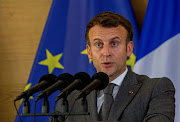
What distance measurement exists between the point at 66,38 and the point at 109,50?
4.17 ft

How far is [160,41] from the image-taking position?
3.10m

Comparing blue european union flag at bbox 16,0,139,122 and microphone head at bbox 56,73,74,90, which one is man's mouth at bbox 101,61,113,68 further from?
blue european union flag at bbox 16,0,139,122

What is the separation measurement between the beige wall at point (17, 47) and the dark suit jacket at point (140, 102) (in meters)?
1.55

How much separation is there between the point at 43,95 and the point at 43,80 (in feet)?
0.57

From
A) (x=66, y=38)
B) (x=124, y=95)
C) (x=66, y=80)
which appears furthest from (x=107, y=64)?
(x=66, y=38)

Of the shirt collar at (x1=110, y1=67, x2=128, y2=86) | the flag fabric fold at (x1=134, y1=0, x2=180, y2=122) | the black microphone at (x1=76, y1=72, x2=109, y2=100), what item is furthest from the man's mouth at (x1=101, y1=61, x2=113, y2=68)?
the flag fabric fold at (x1=134, y1=0, x2=180, y2=122)

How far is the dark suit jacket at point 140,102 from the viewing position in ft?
6.63

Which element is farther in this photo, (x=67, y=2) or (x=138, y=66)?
(x=67, y=2)

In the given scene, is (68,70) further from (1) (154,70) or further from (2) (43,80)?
(2) (43,80)

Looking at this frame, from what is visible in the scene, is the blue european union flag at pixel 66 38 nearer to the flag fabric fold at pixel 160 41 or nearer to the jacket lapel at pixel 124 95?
the flag fabric fold at pixel 160 41

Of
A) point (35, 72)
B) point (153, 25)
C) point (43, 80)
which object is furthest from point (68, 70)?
point (43, 80)

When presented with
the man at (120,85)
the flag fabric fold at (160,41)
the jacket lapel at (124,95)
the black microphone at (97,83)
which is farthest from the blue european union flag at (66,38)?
the black microphone at (97,83)

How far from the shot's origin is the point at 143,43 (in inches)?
123

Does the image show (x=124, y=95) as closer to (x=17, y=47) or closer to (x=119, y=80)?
(x=119, y=80)
